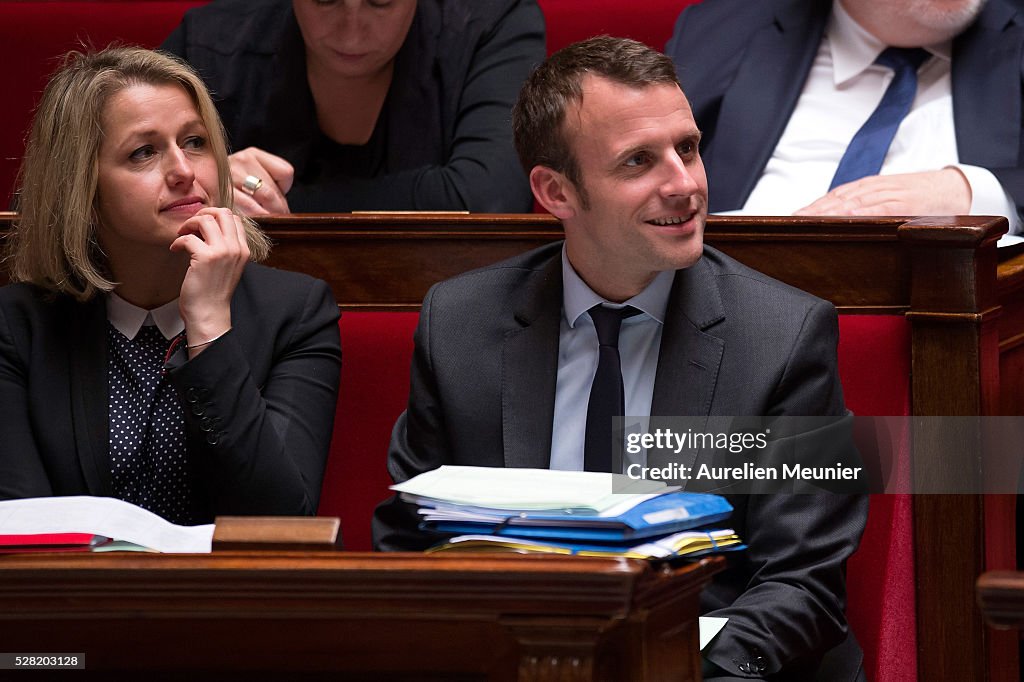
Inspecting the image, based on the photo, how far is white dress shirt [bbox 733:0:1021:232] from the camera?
7.64 ft

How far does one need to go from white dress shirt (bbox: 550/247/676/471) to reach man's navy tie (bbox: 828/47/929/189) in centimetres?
83

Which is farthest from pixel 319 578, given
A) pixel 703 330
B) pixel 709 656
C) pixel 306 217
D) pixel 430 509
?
pixel 306 217

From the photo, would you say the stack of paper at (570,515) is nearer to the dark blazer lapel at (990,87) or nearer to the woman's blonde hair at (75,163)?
the woman's blonde hair at (75,163)

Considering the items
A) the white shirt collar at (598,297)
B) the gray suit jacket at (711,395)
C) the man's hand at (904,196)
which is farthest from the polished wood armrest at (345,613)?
the man's hand at (904,196)

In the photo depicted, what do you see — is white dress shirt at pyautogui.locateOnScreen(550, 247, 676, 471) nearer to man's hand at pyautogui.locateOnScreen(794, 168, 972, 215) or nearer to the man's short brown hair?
the man's short brown hair

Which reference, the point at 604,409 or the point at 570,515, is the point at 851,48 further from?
the point at 570,515

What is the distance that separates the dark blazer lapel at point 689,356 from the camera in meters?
1.50

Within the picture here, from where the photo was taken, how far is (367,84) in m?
2.50

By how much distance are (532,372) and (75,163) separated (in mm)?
629

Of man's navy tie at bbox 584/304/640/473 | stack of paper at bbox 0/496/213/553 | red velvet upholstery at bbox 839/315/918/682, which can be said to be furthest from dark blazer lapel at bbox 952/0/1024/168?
stack of paper at bbox 0/496/213/553

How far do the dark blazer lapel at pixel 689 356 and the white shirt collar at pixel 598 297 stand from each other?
0.02 meters

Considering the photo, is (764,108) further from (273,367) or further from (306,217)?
(273,367)

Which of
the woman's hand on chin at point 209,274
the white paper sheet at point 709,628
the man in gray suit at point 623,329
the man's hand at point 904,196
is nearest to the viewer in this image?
the white paper sheet at point 709,628

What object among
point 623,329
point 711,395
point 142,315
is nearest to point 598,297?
point 623,329
